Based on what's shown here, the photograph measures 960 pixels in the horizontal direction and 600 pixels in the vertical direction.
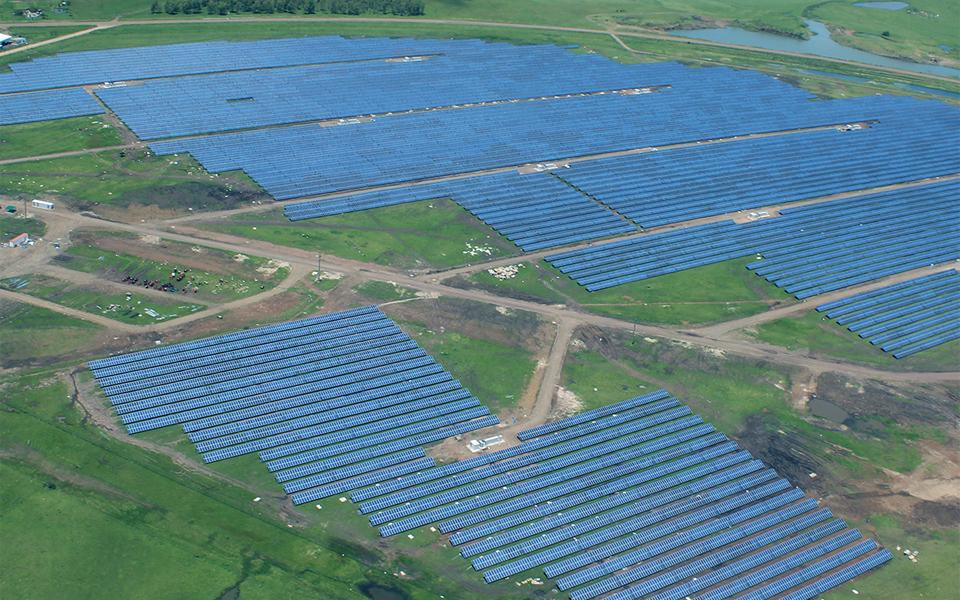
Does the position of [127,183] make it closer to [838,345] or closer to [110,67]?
[110,67]

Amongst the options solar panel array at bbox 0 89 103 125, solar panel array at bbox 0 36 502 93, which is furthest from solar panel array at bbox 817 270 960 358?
solar panel array at bbox 0 89 103 125

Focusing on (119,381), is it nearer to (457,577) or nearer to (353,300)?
(353,300)

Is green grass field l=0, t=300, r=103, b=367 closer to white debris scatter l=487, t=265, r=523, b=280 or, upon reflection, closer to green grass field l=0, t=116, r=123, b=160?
green grass field l=0, t=116, r=123, b=160

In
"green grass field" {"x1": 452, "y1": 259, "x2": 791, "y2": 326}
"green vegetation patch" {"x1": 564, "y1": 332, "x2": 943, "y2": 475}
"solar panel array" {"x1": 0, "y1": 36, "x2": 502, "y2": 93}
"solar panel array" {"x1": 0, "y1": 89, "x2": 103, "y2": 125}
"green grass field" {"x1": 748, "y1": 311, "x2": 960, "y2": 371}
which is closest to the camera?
"green vegetation patch" {"x1": 564, "y1": 332, "x2": 943, "y2": 475}

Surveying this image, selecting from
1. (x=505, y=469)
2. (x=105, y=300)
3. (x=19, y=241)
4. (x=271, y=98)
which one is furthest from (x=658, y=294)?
(x=271, y=98)

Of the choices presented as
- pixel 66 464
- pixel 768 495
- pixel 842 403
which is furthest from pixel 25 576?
pixel 842 403
